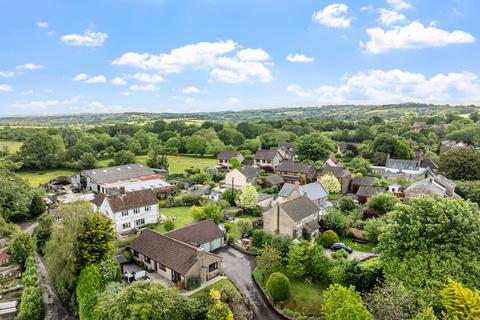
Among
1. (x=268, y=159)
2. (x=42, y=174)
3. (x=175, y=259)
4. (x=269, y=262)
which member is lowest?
(x=42, y=174)

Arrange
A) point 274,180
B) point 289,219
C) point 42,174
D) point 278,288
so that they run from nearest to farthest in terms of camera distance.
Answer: point 278,288
point 289,219
point 274,180
point 42,174

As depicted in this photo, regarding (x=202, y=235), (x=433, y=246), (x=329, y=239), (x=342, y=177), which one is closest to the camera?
(x=433, y=246)

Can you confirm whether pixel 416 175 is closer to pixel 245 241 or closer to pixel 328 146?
pixel 328 146

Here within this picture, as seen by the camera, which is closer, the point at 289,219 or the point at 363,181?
the point at 289,219

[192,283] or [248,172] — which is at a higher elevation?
[248,172]

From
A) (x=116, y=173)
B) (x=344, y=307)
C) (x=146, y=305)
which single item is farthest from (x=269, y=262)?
(x=116, y=173)

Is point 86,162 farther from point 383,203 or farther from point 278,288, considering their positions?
point 383,203

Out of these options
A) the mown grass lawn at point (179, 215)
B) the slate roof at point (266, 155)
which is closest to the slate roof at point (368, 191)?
the mown grass lawn at point (179, 215)

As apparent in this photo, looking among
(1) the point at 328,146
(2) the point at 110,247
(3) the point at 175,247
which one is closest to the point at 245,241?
(3) the point at 175,247
